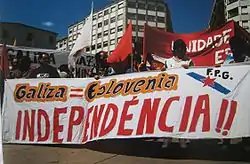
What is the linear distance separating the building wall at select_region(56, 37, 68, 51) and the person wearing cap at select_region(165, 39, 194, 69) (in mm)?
693

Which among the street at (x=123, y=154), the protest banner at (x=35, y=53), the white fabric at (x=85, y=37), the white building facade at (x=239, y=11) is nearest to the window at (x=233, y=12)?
the white building facade at (x=239, y=11)

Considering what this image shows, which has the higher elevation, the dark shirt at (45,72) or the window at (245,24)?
the window at (245,24)

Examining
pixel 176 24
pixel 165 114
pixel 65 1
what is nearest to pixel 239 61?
pixel 176 24

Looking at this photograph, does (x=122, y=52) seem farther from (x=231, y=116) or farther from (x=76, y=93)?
(x=76, y=93)

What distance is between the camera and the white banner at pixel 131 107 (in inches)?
124

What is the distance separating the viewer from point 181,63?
2840 millimetres

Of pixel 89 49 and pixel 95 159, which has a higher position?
pixel 89 49

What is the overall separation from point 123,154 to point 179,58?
3.18 feet

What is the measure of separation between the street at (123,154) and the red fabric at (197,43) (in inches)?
27.3

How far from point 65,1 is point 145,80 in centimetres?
121

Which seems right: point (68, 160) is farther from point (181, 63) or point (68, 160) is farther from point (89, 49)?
point (181, 63)

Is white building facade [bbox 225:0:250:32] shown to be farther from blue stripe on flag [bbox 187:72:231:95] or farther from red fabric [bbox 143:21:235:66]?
blue stripe on flag [bbox 187:72:231:95]

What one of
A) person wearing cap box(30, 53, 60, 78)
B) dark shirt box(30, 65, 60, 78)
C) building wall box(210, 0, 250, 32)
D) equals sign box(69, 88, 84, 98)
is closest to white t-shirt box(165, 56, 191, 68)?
building wall box(210, 0, 250, 32)

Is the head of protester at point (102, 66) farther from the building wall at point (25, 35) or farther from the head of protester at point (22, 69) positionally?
the head of protester at point (22, 69)
